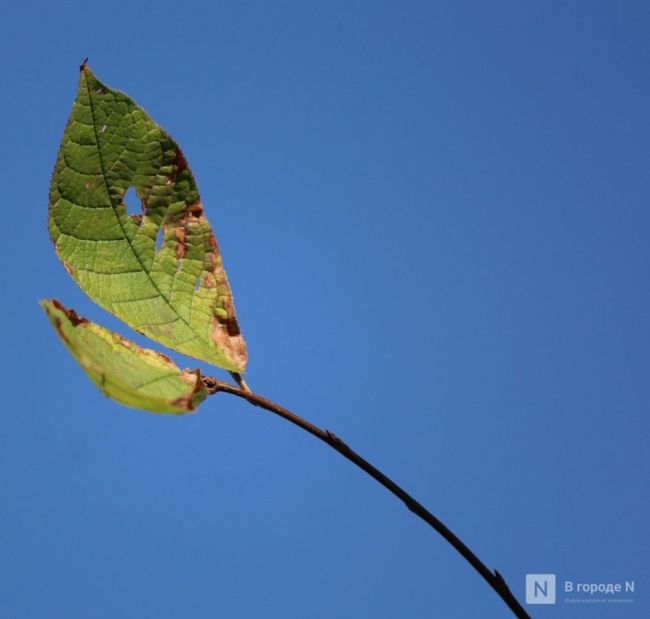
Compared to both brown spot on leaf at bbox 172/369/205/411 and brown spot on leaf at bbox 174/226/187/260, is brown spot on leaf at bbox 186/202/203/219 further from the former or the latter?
brown spot on leaf at bbox 172/369/205/411

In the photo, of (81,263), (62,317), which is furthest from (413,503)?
(81,263)

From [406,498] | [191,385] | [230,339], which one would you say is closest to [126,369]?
[191,385]

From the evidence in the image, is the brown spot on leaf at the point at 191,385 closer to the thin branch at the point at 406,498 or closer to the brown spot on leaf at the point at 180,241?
the thin branch at the point at 406,498

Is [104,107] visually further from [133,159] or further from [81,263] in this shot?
[81,263]

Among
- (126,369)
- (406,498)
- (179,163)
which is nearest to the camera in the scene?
(406,498)

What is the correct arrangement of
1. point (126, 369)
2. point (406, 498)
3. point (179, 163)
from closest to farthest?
point (406, 498) < point (126, 369) < point (179, 163)

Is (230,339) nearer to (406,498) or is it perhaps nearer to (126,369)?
(126,369)
